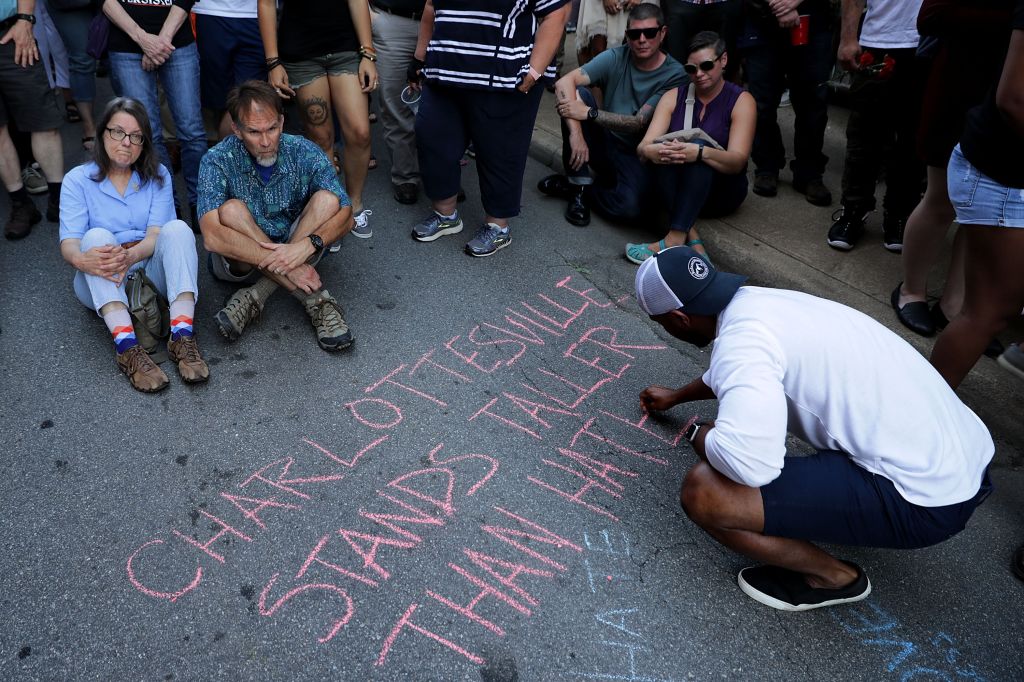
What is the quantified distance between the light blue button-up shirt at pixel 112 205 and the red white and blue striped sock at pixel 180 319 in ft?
1.24

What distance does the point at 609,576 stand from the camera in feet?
7.18

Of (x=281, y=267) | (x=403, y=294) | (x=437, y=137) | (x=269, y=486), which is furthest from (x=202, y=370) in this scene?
(x=437, y=137)

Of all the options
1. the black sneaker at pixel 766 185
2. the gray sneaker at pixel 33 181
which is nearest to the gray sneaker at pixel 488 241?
the black sneaker at pixel 766 185

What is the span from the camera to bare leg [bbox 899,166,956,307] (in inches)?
124

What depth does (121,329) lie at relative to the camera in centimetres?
294

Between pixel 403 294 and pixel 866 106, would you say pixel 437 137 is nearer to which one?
pixel 403 294

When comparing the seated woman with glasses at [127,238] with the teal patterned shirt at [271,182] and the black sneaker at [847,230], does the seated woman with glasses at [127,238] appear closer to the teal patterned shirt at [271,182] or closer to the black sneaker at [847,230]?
the teal patterned shirt at [271,182]

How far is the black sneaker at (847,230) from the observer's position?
13.0ft

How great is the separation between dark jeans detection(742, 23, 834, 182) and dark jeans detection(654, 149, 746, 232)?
0.61 m

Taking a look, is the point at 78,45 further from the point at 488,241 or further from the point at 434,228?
the point at 488,241

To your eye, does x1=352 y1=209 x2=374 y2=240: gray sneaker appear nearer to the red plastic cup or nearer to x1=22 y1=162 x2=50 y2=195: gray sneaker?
x1=22 y1=162 x2=50 y2=195: gray sneaker

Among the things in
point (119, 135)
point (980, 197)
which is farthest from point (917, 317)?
point (119, 135)

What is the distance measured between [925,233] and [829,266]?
657 mm

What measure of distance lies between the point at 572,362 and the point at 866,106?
7.19ft
